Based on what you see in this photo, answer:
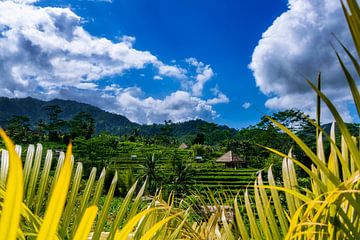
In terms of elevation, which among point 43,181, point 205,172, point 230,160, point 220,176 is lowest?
point 220,176

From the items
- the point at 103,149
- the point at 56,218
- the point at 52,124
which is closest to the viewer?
the point at 56,218

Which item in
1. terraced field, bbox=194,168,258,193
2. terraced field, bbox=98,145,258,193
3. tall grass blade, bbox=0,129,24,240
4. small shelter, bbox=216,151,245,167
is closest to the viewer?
tall grass blade, bbox=0,129,24,240

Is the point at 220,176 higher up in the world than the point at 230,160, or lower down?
lower down

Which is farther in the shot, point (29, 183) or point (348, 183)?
point (29, 183)

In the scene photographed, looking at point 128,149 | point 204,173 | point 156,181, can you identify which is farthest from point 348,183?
point 128,149

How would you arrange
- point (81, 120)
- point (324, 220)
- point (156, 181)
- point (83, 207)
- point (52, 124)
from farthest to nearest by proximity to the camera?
point (81, 120), point (52, 124), point (156, 181), point (83, 207), point (324, 220)

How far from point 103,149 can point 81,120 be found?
29.9 meters

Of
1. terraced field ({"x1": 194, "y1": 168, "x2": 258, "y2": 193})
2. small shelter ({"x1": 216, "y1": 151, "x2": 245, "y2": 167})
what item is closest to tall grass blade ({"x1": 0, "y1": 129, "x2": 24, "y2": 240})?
terraced field ({"x1": 194, "y1": 168, "x2": 258, "y2": 193})

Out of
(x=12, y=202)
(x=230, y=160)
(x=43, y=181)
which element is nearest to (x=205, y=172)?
(x=230, y=160)

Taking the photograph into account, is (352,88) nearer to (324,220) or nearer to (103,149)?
(324,220)

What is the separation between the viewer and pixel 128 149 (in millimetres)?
45906

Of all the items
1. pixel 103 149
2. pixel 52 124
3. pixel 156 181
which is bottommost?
pixel 156 181

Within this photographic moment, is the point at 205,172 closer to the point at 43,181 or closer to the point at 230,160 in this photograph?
the point at 230,160

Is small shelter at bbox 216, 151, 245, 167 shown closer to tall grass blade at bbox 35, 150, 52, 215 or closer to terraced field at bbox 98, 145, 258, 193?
terraced field at bbox 98, 145, 258, 193
